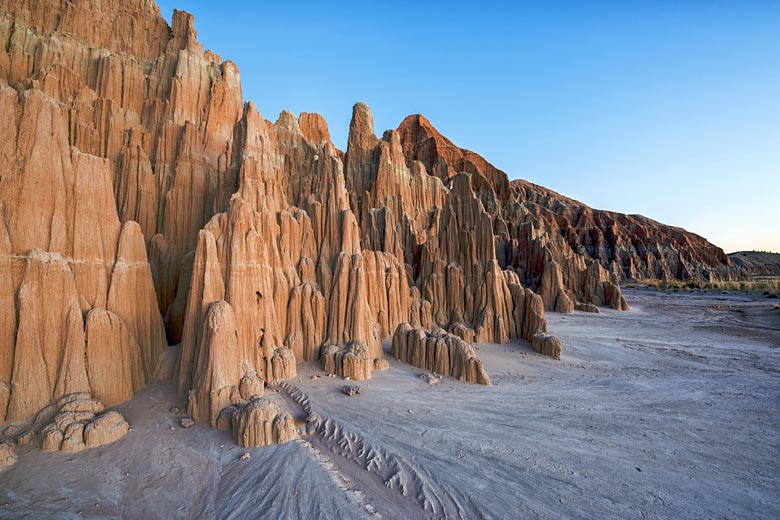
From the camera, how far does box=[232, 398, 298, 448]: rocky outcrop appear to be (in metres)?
8.99

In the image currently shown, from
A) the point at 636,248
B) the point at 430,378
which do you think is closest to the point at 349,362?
the point at 430,378

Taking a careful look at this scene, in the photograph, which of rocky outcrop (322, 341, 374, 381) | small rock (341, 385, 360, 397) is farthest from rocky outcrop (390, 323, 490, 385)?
small rock (341, 385, 360, 397)

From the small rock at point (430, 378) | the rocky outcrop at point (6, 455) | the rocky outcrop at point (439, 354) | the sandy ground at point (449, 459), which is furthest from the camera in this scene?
the rocky outcrop at point (439, 354)

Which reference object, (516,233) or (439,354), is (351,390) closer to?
(439,354)

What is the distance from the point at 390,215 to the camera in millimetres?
29484

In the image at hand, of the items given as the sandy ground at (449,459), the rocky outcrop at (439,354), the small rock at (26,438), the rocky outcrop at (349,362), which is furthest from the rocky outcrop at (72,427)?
the rocky outcrop at (439,354)

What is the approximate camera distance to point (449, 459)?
8594mm

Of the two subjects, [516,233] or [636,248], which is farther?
[636,248]

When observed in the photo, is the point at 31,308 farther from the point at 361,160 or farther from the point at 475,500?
the point at 361,160

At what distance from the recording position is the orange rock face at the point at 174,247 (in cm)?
1020

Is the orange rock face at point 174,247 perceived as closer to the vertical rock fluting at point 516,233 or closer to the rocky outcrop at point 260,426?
the rocky outcrop at point 260,426

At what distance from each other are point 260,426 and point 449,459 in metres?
5.20

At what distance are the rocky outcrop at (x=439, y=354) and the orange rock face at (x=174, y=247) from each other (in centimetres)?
13

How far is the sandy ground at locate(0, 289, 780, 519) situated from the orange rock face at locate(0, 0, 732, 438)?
107 centimetres
